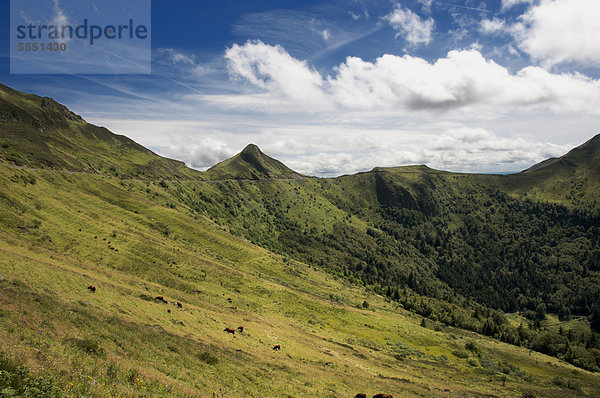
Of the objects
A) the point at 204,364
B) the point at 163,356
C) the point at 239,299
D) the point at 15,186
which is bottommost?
the point at 239,299

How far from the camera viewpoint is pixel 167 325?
34.8 meters

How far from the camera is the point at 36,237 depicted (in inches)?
2151

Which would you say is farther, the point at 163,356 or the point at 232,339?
the point at 232,339

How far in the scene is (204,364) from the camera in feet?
83.3

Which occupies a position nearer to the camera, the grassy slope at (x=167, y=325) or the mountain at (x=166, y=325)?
the mountain at (x=166, y=325)

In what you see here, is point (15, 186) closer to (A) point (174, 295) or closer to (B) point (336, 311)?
(A) point (174, 295)

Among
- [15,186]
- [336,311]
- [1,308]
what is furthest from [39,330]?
[336,311]

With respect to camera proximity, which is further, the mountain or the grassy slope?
the grassy slope

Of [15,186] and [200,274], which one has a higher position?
[15,186]

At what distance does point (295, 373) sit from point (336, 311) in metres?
64.0

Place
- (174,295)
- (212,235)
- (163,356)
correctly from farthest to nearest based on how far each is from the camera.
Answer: (212,235) → (174,295) → (163,356)

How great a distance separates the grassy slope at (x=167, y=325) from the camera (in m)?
19.5

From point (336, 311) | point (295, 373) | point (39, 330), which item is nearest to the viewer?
point (39, 330)

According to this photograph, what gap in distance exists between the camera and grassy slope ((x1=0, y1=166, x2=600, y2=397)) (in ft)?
63.9
